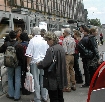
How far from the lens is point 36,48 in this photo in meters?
5.78

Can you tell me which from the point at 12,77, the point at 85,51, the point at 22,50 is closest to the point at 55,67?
the point at 22,50

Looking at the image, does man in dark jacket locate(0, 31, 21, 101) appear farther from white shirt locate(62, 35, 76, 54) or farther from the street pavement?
white shirt locate(62, 35, 76, 54)

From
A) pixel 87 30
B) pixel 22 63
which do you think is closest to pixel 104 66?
pixel 22 63

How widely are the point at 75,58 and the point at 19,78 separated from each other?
2.21 meters

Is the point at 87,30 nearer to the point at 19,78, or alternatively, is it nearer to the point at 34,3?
the point at 19,78

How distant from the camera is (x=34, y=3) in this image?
25.2 meters

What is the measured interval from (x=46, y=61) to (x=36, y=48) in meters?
1.07

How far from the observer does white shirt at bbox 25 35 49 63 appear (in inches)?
227

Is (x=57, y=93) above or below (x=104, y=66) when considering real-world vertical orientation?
below

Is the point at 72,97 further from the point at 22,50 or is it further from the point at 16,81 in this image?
the point at 22,50

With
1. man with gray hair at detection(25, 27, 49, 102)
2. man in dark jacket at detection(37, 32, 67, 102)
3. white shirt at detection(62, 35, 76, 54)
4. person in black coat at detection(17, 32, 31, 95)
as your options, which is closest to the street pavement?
person in black coat at detection(17, 32, 31, 95)

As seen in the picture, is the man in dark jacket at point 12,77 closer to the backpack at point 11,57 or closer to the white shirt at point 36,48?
the backpack at point 11,57

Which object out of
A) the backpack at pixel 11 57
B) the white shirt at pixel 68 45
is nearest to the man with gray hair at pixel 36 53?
Answer: the backpack at pixel 11 57

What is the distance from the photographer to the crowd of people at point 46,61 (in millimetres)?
4824
